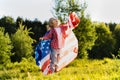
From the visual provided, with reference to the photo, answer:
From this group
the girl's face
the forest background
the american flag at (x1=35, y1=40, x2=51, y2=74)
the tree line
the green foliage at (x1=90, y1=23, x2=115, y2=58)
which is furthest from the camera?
the green foliage at (x1=90, y1=23, x2=115, y2=58)

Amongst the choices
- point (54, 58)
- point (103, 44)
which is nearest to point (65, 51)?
point (54, 58)

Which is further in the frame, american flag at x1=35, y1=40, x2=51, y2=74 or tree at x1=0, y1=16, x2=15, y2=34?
tree at x1=0, y1=16, x2=15, y2=34

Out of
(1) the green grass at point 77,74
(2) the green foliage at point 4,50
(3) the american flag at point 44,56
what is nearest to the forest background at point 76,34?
(2) the green foliage at point 4,50

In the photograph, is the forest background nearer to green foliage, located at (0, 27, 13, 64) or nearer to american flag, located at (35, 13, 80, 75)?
green foliage, located at (0, 27, 13, 64)

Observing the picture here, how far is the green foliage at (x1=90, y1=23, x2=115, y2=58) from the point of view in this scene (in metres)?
58.0

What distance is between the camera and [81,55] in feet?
144

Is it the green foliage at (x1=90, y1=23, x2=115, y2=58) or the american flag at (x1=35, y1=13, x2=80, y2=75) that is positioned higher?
the american flag at (x1=35, y1=13, x2=80, y2=75)

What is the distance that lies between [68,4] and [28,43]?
12402mm

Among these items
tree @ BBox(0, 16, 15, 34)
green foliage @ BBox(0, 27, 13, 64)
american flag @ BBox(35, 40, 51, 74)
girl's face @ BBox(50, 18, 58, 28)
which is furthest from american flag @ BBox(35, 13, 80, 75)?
tree @ BBox(0, 16, 15, 34)

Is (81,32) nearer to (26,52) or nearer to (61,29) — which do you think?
(26,52)

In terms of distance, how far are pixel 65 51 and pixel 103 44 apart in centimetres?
4931

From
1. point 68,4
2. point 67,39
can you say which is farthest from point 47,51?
point 68,4

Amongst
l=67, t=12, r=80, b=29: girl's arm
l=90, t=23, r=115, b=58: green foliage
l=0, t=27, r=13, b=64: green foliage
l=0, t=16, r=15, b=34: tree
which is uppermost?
l=67, t=12, r=80, b=29: girl's arm

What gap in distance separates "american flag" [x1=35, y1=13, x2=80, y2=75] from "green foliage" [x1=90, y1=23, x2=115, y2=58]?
46.4m
